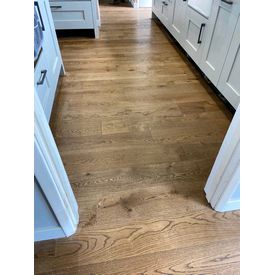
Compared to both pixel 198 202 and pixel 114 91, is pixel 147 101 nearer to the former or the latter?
pixel 114 91

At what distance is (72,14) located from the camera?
2.59m

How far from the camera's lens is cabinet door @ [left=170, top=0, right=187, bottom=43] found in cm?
228

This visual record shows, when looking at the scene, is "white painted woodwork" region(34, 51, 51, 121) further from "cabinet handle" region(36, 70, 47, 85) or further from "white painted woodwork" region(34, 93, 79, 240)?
"white painted woodwork" region(34, 93, 79, 240)

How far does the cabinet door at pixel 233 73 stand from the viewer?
4.85 feet

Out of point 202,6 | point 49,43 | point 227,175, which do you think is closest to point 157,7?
point 202,6

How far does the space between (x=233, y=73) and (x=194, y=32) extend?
79 centimetres

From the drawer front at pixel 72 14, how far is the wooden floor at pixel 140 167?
50 centimetres

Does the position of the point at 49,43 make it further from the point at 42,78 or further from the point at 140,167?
the point at 140,167

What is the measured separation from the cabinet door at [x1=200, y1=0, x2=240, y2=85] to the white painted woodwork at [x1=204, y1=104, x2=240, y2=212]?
101cm

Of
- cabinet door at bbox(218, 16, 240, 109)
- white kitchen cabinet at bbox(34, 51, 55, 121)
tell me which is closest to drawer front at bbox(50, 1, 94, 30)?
white kitchen cabinet at bbox(34, 51, 55, 121)
